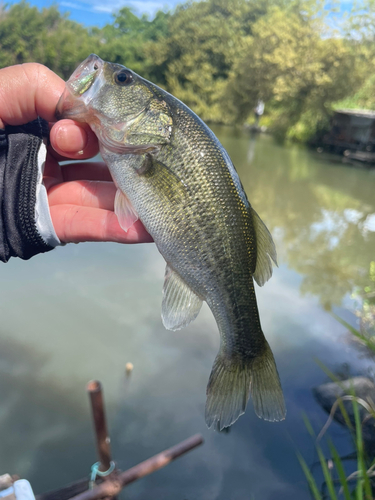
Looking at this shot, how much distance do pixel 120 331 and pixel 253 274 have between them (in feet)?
→ 16.1

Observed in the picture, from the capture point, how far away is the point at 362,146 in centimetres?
2017

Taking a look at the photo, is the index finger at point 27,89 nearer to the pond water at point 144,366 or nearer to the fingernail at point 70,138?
the fingernail at point 70,138

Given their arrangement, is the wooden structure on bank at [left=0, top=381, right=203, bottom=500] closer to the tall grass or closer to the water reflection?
the tall grass

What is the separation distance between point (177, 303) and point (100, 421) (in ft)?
6.46

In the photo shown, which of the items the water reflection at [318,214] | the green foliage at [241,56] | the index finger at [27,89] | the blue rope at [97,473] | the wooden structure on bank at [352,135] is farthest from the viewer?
the green foliage at [241,56]

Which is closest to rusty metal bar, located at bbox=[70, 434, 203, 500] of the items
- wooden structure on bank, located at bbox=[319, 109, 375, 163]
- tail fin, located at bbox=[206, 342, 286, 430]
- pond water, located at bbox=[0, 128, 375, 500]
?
pond water, located at bbox=[0, 128, 375, 500]

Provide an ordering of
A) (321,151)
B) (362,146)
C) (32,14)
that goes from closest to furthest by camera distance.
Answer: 1. (362,146)
2. (321,151)
3. (32,14)

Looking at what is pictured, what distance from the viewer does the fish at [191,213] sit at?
164 cm

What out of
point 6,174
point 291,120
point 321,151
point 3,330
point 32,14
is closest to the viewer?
point 6,174

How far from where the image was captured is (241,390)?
167 centimetres

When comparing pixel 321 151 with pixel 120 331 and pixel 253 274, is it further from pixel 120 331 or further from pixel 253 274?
pixel 253 274

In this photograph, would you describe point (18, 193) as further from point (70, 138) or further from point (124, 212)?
point (124, 212)

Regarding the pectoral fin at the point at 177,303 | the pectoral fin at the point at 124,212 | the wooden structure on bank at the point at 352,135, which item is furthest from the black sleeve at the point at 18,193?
the wooden structure on bank at the point at 352,135

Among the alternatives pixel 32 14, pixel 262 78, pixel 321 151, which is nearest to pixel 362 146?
pixel 321 151
